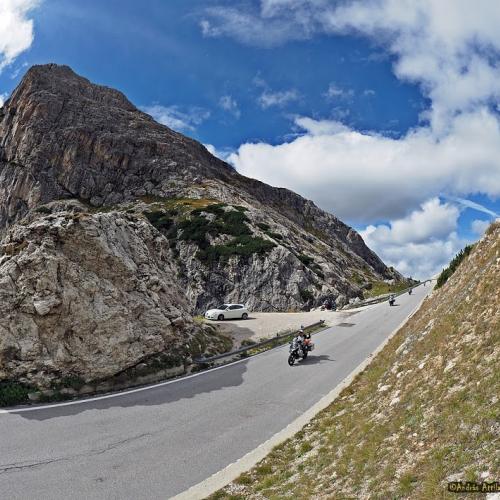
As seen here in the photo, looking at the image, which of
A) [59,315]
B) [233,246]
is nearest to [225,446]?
[59,315]

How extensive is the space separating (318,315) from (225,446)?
31894 millimetres

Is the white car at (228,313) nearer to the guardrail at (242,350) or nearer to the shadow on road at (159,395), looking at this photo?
the guardrail at (242,350)

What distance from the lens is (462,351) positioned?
8.52 m

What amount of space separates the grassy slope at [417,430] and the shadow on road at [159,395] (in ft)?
19.1

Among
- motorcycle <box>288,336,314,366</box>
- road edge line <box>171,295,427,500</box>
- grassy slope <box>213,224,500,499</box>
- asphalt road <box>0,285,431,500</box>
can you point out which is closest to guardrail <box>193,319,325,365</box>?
asphalt road <box>0,285,431,500</box>

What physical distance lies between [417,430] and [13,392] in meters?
13.5

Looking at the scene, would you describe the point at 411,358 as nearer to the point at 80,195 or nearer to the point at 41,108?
the point at 80,195

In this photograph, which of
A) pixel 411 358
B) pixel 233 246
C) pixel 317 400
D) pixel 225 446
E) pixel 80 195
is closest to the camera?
pixel 225 446

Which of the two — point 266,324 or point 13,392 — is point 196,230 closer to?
point 266,324

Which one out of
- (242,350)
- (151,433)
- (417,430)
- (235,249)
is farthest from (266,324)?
(417,430)

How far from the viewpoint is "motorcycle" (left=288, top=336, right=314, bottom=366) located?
2027cm

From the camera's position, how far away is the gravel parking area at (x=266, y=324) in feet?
95.4

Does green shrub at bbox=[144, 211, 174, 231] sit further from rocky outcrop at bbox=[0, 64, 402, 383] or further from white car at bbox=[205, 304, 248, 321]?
white car at bbox=[205, 304, 248, 321]

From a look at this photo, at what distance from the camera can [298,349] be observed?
20.5 meters
